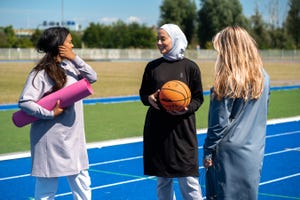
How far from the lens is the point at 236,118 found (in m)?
4.08

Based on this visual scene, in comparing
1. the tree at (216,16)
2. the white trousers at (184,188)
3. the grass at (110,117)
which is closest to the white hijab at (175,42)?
the white trousers at (184,188)

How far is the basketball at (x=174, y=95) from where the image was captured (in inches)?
195

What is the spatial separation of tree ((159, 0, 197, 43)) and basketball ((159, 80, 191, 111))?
3671 inches

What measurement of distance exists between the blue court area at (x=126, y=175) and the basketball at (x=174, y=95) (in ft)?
6.57

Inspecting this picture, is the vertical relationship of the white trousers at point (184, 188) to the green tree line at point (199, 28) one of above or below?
below

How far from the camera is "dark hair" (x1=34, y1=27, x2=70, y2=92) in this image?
494cm

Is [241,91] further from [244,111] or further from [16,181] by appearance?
[16,181]

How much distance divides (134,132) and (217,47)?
25.7 ft

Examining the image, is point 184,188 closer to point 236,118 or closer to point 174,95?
point 174,95

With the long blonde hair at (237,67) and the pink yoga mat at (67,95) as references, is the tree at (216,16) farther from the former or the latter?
the long blonde hair at (237,67)

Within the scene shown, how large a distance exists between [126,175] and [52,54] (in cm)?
321

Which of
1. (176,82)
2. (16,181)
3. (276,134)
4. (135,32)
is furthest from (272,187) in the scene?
(135,32)

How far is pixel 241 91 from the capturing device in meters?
3.97

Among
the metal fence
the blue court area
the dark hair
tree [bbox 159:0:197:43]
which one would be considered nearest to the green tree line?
tree [bbox 159:0:197:43]
